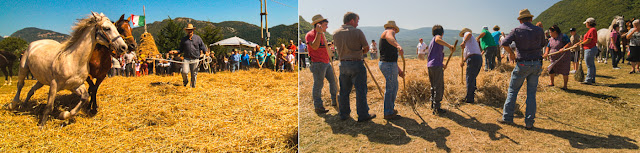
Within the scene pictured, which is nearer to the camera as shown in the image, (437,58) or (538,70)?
(538,70)

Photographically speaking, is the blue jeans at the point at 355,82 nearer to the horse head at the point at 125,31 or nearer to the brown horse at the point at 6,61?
the horse head at the point at 125,31

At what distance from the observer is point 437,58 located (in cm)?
473

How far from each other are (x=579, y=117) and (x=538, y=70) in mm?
1117

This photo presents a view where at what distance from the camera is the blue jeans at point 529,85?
3980 mm

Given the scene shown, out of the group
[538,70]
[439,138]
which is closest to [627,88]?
[538,70]

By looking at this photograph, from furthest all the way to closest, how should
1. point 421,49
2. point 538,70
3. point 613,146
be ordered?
point 421,49 → point 538,70 → point 613,146

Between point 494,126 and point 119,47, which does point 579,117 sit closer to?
point 494,126

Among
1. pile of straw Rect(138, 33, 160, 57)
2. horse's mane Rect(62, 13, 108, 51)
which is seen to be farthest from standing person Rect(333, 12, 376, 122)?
pile of straw Rect(138, 33, 160, 57)

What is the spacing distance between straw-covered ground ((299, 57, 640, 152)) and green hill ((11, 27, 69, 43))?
156 inches

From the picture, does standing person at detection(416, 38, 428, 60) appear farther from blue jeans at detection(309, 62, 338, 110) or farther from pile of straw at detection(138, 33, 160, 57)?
pile of straw at detection(138, 33, 160, 57)

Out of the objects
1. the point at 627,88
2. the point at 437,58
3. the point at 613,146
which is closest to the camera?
the point at 613,146

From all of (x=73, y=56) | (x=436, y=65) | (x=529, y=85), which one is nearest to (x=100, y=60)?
(x=73, y=56)

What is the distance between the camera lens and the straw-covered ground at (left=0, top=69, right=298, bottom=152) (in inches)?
146

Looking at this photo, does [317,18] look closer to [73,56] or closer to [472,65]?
[472,65]
